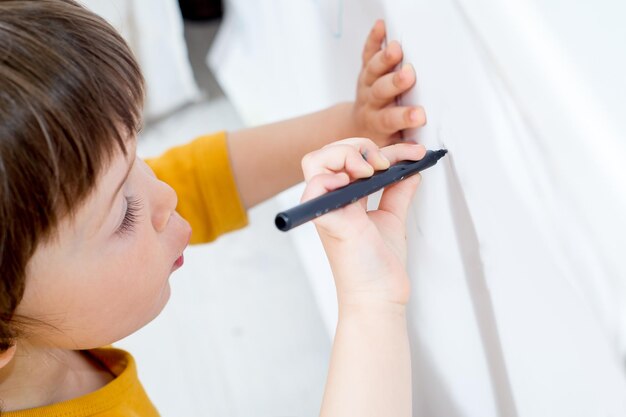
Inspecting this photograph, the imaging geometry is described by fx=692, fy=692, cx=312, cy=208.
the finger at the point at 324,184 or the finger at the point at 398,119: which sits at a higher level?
the finger at the point at 398,119

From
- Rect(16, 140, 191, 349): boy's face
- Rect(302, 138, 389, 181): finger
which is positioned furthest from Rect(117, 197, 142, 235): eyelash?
Rect(302, 138, 389, 181): finger

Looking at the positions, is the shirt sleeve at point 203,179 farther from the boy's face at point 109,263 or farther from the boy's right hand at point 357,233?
the boy's right hand at point 357,233

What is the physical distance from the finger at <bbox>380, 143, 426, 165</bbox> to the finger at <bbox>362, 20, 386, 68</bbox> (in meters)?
0.09

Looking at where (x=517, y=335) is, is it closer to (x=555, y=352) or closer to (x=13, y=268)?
(x=555, y=352)

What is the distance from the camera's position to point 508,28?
29cm

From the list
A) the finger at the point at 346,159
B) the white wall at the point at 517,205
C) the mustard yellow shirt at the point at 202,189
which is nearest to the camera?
the white wall at the point at 517,205

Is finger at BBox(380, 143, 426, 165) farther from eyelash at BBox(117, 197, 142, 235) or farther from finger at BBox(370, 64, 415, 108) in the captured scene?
eyelash at BBox(117, 197, 142, 235)

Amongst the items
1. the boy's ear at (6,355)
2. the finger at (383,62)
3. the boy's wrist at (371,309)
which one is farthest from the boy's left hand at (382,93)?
the boy's ear at (6,355)

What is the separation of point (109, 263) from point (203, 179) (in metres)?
0.19

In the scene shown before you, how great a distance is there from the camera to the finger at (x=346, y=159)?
36 centimetres

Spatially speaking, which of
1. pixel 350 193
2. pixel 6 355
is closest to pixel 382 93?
pixel 350 193

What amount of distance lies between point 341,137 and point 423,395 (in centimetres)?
20

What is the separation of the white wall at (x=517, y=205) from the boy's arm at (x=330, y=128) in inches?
0.5

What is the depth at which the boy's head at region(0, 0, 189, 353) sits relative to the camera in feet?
1.06
